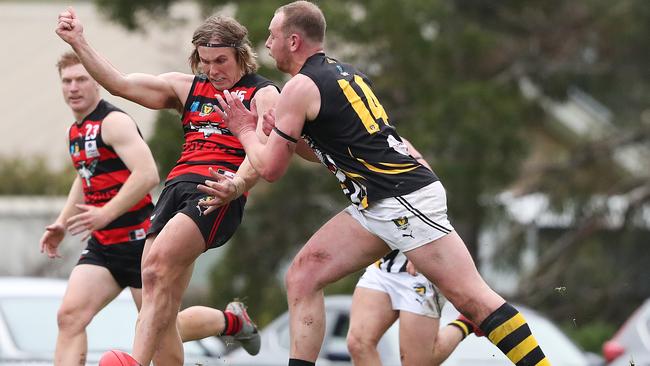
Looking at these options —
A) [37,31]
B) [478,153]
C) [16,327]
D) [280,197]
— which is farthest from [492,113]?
[37,31]

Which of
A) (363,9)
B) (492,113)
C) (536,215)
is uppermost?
(363,9)

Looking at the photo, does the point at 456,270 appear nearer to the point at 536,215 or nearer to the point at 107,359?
the point at 107,359

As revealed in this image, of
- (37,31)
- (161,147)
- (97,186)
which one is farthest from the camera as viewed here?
(37,31)

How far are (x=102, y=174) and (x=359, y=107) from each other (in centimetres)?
228

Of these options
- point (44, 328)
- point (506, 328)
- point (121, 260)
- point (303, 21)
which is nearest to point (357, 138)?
point (303, 21)

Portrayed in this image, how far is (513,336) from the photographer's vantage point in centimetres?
712

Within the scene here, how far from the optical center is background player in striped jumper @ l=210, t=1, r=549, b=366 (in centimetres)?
712

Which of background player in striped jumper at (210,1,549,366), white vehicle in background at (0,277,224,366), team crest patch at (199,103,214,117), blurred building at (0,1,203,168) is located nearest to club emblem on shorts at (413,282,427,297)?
background player in striped jumper at (210,1,549,366)

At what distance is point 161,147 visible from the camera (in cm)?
1967

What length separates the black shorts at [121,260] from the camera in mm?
8633

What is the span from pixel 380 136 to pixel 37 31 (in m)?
30.8

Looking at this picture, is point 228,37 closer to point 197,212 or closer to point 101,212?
point 197,212

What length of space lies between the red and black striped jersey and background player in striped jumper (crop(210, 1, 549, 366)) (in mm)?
407

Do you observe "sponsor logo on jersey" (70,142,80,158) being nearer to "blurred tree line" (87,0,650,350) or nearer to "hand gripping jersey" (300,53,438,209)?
"hand gripping jersey" (300,53,438,209)
